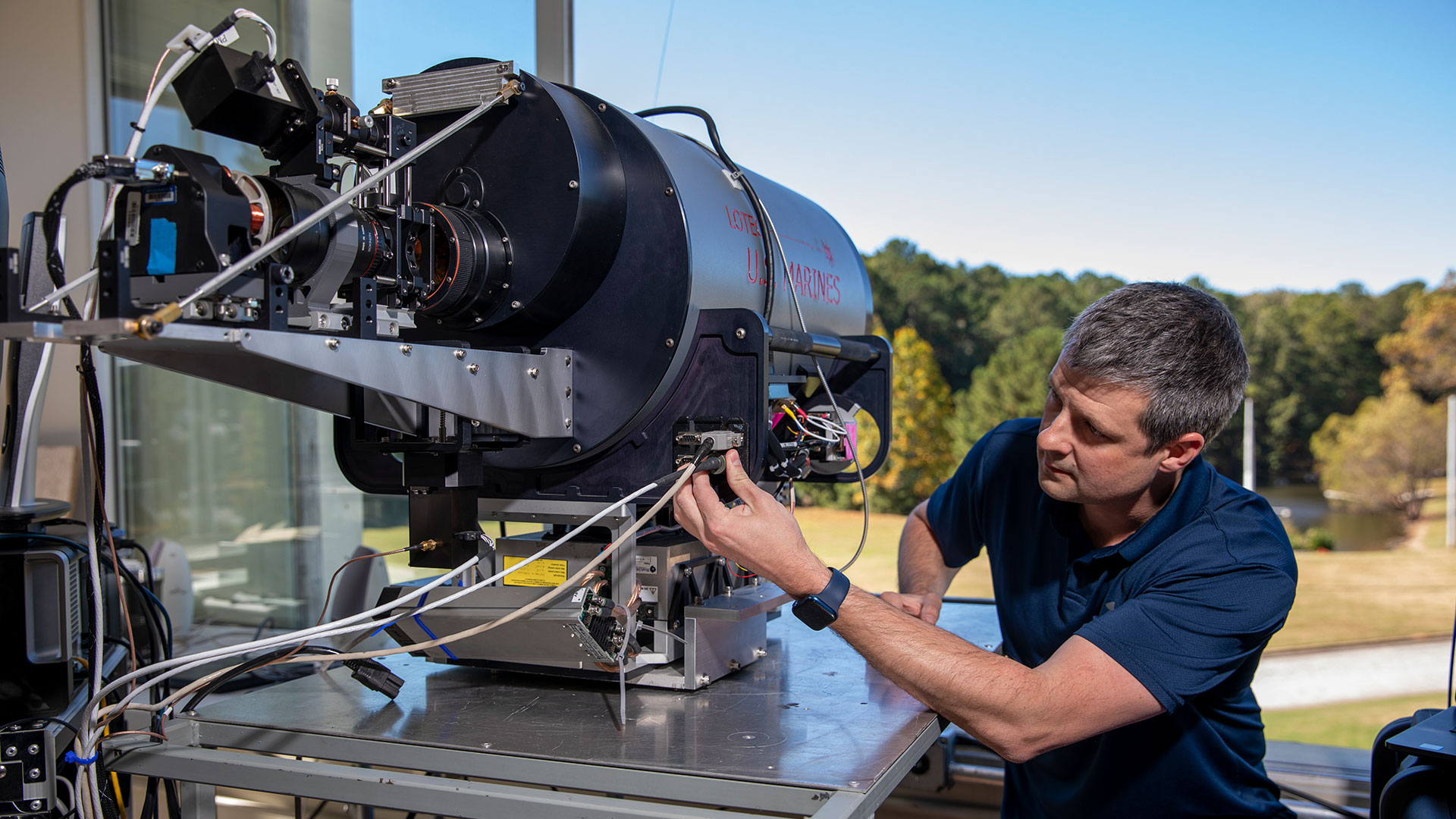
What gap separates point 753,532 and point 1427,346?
345cm

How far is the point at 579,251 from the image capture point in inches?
46.9

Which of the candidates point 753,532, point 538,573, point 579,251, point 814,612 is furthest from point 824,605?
point 579,251

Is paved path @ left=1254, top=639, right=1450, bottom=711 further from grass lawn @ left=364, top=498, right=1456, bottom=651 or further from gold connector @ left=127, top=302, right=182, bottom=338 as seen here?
gold connector @ left=127, top=302, right=182, bottom=338

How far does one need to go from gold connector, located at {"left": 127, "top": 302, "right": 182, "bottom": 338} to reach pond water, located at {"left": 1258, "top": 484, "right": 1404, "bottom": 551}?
3.76 meters

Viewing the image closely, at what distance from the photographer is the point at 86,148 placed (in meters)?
3.46

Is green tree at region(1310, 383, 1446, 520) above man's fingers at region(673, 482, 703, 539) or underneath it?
underneath

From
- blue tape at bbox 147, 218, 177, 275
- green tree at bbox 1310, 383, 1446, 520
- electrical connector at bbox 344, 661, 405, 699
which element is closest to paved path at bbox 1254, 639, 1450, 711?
green tree at bbox 1310, 383, 1446, 520

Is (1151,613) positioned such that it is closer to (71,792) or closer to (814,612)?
(814,612)

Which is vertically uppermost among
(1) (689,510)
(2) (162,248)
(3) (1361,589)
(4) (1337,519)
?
(2) (162,248)

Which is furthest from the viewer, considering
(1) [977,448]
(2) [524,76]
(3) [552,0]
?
(3) [552,0]

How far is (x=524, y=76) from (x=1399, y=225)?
3359mm

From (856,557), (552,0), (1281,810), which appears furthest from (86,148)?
(1281,810)

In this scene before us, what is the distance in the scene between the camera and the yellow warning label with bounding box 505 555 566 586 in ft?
4.14

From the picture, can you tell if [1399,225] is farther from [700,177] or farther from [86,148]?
[86,148]
